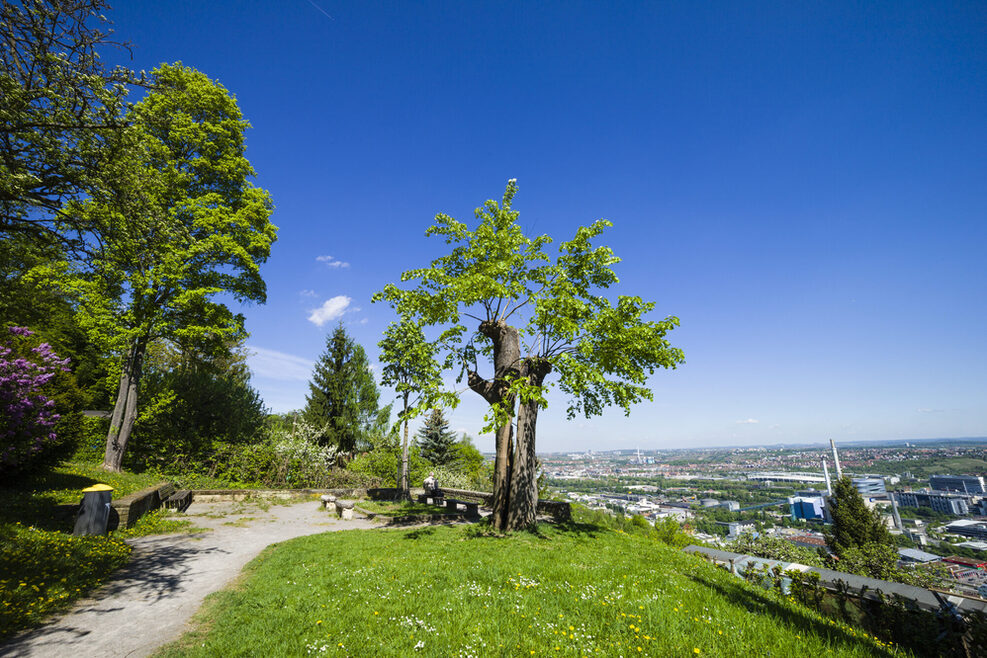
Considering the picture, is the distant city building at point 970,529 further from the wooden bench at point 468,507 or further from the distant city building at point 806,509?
the wooden bench at point 468,507

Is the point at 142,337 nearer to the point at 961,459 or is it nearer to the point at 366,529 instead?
the point at 366,529

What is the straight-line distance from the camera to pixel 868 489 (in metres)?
92.2

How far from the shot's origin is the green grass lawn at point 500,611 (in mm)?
4137

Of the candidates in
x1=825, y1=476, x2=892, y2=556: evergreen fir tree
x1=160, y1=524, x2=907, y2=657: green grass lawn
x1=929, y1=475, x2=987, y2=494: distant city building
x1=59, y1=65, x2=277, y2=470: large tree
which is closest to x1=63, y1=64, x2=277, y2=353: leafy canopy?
x1=59, y1=65, x2=277, y2=470: large tree

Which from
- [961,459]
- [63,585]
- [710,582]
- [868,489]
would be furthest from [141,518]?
[961,459]

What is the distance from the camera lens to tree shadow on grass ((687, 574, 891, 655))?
433 centimetres

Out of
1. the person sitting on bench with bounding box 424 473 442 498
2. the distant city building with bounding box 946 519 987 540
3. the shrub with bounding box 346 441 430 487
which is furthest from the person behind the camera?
the distant city building with bounding box 946 519 987 540

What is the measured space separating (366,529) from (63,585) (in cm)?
713

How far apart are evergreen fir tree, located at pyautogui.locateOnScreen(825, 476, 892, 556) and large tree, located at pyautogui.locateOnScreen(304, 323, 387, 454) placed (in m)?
39.8

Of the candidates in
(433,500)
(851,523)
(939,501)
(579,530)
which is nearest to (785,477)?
(939,501)

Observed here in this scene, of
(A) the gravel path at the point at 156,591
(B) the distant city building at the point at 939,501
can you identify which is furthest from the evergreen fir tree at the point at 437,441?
(B) the distant city building at the point at 939,501

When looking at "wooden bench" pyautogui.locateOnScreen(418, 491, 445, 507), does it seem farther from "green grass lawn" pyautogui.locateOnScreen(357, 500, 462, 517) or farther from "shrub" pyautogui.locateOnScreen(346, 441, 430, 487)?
"shrub" pyautogui.locateOnScreen(346, 441, 430, 487)

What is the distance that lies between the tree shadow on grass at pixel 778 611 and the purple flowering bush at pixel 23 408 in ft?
54.4

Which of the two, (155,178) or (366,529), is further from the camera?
(366,529)
